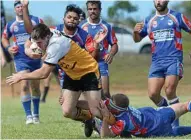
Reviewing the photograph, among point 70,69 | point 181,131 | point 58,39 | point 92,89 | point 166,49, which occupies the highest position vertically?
point 58,39

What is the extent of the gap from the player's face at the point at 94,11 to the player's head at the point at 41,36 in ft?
10.0

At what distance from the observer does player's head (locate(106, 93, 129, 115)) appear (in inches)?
407

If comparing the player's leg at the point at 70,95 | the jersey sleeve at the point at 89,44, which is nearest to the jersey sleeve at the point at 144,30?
the jersey sleeve at the point at 89,44

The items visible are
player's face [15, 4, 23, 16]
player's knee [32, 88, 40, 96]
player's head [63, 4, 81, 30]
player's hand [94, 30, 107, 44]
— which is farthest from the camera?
player's knee [32, 88, 40, 96]

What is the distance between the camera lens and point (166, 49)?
12.5 meters

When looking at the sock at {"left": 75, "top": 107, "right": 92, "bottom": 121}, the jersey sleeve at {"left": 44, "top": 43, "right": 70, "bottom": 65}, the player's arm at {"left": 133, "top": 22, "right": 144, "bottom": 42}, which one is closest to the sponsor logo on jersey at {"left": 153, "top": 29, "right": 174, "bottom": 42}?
the player's arm at {"left": 133, "top": 22, "right": 144, "bottom": 42}

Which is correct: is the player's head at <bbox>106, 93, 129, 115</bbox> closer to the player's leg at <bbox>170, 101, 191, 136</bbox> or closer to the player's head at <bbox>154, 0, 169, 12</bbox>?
the player's leg at <bbox>170, 101, 191, 136</bbox>

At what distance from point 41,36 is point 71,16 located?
1.41m

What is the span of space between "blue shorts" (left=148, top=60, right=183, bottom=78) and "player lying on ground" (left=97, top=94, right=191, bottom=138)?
6.08ft

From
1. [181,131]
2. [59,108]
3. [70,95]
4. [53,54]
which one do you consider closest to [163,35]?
[181,131]

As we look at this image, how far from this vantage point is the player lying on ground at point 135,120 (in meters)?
10.3

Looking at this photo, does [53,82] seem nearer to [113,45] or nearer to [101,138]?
[113,45]

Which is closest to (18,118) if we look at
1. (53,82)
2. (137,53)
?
(53,82)

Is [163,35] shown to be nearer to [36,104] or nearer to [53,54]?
[53,54]
